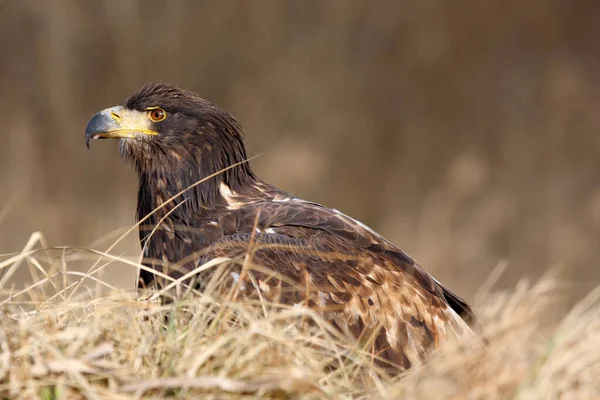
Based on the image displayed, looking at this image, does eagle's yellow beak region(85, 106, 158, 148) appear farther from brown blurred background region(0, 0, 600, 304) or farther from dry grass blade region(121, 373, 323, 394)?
brown blurred background region(0, 0, 600, 304)

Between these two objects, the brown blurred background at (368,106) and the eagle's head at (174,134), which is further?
the brown blurred background at (368,106)

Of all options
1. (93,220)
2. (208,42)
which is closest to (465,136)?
(208,42)

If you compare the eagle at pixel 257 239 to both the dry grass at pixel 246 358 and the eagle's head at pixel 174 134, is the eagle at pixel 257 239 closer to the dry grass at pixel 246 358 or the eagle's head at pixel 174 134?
the eagle's head at pixel 174 134

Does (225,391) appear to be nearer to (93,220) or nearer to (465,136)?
(93,220)

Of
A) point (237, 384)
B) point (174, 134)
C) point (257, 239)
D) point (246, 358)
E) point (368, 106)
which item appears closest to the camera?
point (237, 384)

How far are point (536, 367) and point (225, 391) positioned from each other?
2.89 feet

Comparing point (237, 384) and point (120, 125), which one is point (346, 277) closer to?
point (120, 125)

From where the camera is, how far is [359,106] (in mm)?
11500

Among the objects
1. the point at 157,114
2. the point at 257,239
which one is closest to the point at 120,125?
the point at 157,114

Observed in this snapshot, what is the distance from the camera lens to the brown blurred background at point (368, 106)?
10586mm

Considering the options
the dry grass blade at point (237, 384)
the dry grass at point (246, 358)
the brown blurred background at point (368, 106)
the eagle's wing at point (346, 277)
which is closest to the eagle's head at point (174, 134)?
the eagle's wing at point (346, 277)

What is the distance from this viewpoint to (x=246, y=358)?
311 centimetres

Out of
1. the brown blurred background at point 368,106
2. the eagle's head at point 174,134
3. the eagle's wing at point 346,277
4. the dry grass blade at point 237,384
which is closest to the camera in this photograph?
the dry grass blade at point 237,384

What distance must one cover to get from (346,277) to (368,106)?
7.12m
